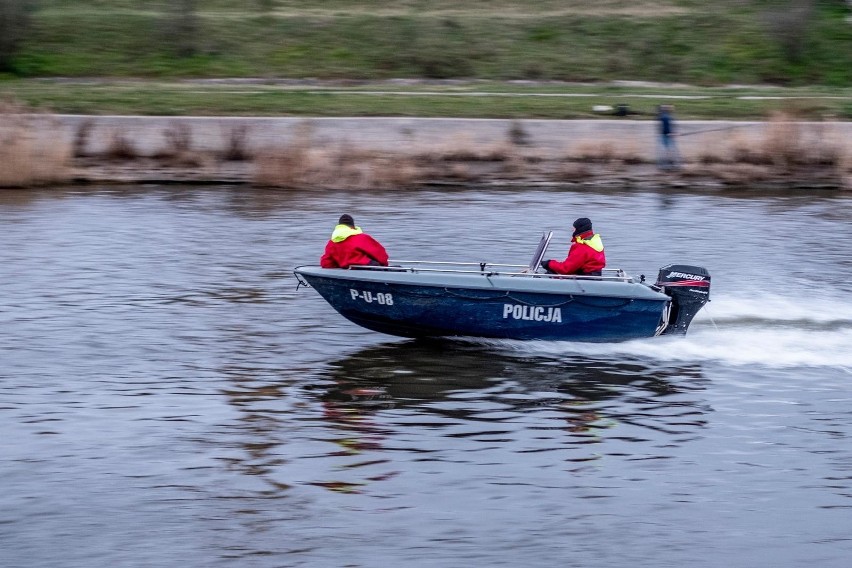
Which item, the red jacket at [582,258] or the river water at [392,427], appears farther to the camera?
the red jacket at [582,258]

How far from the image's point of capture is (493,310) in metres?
13.1

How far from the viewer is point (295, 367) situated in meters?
13.1

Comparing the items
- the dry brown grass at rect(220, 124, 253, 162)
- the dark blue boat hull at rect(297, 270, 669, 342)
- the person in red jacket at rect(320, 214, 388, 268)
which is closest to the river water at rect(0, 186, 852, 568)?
the dark blue boat hull at rect(297, 270, 669, 342)

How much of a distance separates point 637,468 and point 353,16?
37.5 m

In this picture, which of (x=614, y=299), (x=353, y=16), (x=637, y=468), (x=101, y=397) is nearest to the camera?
(x=637, y=468)

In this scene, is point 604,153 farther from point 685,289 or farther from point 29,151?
point 685,289

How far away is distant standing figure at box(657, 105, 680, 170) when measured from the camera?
26562 millimetres

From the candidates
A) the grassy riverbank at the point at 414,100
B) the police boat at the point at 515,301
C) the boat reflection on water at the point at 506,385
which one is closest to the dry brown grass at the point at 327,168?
the grassy riverbank at the point at 414,100

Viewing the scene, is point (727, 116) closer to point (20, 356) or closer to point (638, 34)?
point (638, 34)

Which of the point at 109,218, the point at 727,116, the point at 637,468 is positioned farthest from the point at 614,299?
the point at 727,116

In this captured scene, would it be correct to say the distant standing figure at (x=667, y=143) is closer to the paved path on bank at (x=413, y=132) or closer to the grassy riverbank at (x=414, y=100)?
the paved path on bank at (x=413, y=132)

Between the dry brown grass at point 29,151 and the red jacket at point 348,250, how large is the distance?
13.9 m

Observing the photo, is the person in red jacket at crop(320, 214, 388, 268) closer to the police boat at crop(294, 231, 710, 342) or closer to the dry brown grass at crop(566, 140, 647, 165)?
the police boat at crop(294, 231, 710, 342)

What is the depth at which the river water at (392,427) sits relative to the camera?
8789 millimetres
